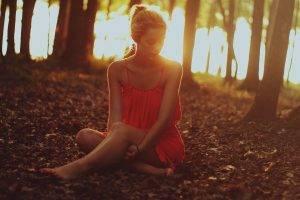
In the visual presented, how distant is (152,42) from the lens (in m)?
5.93

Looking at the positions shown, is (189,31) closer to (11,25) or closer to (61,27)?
(11,25)

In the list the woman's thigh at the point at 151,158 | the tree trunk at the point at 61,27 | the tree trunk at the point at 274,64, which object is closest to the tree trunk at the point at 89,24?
the tree trunk at the point at 61,27

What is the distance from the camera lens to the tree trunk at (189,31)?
2011 cm

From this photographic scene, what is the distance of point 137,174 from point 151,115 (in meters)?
0.67

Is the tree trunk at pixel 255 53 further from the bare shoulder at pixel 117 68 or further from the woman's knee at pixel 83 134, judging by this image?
the woman's knee at pixel 83 134

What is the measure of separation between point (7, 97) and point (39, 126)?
3.27 m

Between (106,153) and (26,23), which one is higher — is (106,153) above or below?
below

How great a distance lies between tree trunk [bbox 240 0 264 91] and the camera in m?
22.7

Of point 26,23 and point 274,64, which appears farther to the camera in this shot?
point 26,23

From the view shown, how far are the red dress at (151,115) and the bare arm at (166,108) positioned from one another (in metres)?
0.10

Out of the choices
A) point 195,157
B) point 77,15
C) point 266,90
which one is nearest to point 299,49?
point 77,15

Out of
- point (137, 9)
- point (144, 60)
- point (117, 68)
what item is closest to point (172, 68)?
point (144, 60)

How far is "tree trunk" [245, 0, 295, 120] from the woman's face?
5031mm

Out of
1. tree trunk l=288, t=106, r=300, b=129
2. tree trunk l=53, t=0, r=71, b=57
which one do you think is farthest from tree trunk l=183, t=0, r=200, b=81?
tree trunk l=288, t=106, r=300, b=129
